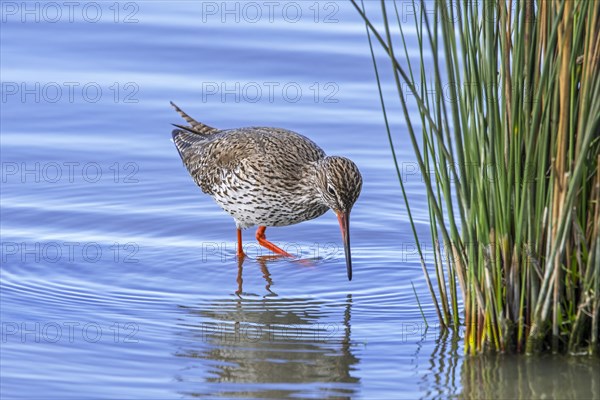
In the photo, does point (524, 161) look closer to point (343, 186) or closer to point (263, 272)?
point (343, 186)

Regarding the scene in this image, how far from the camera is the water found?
684cm

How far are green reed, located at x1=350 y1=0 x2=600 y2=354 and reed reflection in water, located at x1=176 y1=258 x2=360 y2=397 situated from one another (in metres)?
1.06

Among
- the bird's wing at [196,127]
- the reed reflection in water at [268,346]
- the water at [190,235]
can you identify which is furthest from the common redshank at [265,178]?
the reed reflection in water at [268,346]

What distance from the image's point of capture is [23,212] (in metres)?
10.2

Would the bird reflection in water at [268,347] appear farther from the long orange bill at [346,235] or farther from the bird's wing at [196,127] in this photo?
the bird's wing at [196,127]

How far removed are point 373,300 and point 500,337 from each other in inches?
80.5

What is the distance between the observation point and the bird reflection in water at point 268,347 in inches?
264

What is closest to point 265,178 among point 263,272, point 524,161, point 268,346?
point 263,272

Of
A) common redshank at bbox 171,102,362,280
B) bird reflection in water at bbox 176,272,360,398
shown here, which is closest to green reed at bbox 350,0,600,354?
bird reflection in water at bbox 176,272,360,398

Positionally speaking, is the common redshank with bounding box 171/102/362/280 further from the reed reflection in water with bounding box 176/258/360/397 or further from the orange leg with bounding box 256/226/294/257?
the reed reflection in water with bounding box 176/258/360/397

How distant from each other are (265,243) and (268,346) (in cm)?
284

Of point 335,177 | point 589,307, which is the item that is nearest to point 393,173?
point 335,177

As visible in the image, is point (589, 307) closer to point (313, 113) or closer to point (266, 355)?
point (266, 355)

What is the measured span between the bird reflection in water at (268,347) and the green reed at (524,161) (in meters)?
1.06
